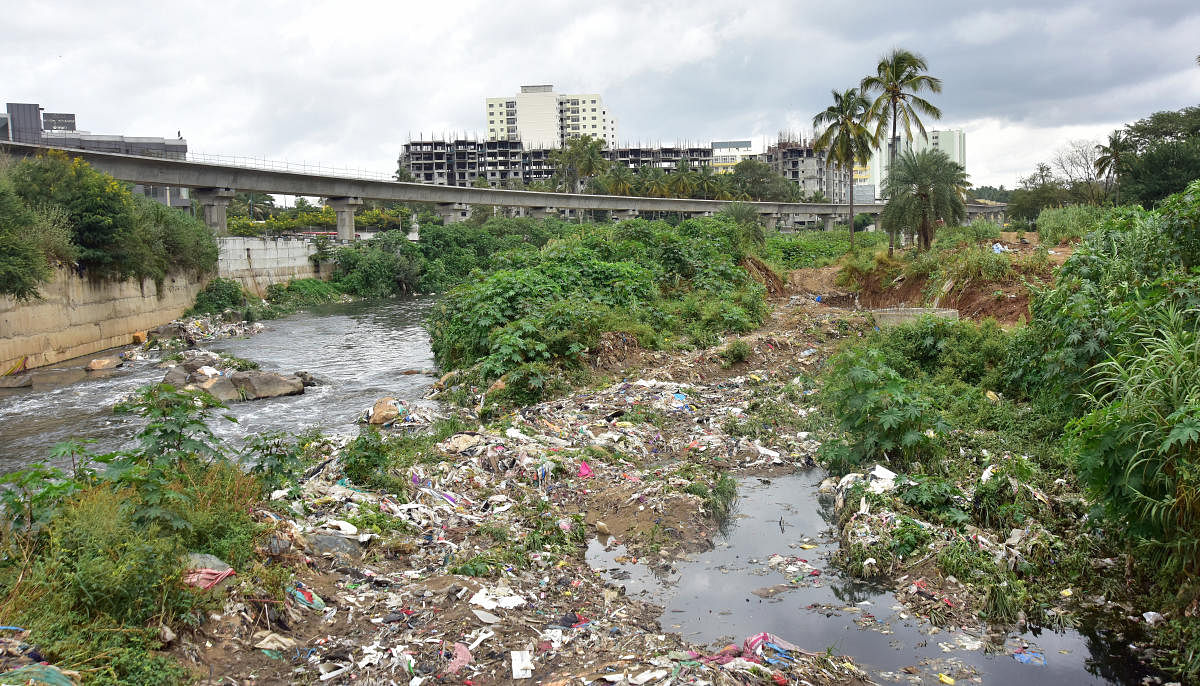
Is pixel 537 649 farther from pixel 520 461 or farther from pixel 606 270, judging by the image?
pixel 606 270

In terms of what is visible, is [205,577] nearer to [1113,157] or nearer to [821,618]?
[821,618]

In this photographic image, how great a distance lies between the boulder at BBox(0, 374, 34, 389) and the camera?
1823cm

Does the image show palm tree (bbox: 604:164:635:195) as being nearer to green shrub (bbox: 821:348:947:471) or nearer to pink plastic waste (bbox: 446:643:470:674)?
green shrub (bbox: 821:348:947:471)

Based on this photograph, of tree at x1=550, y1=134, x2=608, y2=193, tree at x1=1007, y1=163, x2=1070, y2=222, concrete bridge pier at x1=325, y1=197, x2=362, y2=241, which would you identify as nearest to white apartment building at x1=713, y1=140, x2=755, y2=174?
tree at x1=550, y1=134, x2=608, y2=193

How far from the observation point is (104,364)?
21141 millimetres

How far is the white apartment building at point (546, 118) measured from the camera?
13775 cm

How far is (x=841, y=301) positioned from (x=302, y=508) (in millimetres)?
20191

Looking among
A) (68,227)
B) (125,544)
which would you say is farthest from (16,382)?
(125,544)

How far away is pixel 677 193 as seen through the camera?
270 ft

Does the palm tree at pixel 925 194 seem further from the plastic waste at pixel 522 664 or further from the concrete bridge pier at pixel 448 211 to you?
the concrete bridge pier at pixel 448 211

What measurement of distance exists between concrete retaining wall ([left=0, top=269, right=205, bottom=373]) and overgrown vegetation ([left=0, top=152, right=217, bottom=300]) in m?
0.50

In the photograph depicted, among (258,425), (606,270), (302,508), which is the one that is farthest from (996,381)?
(258,425)

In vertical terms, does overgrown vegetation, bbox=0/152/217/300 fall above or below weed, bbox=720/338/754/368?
above

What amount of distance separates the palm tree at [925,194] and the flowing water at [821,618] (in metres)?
22.0
